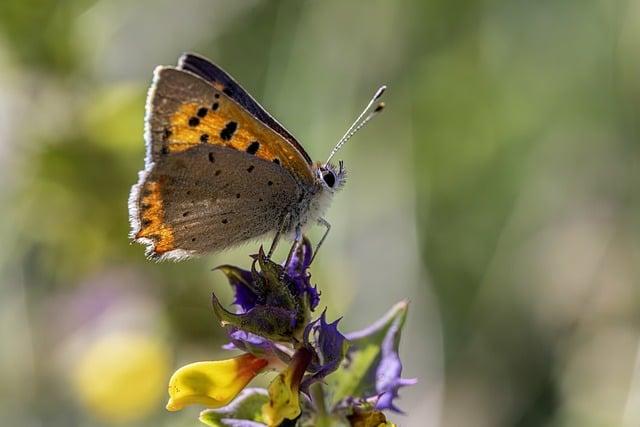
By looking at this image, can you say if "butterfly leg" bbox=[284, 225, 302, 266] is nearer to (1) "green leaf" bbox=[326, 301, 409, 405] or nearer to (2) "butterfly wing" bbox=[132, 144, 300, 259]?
(2) "butterfly wing" bbox=[132, 144, 300, 259]

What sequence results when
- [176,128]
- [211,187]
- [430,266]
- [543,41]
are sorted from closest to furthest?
[176,128] < [211,187] < [430,266] < [543,41]

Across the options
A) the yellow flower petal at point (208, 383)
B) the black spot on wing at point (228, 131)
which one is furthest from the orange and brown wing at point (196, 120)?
the yellow flower petal at point (208, 383)

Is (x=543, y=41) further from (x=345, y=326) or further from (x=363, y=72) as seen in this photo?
(x=345, y=326)

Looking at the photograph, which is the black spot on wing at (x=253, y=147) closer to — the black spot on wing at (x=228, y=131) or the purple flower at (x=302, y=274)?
the black spot on wing at (x=228, y=131)

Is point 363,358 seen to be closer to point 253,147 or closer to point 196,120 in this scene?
point 253,147

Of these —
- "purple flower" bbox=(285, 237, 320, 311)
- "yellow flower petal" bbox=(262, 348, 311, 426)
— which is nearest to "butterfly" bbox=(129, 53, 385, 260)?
"purple flower" bbox=(285, 237, 320, 311)

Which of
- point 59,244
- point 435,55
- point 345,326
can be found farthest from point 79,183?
point 435,55
